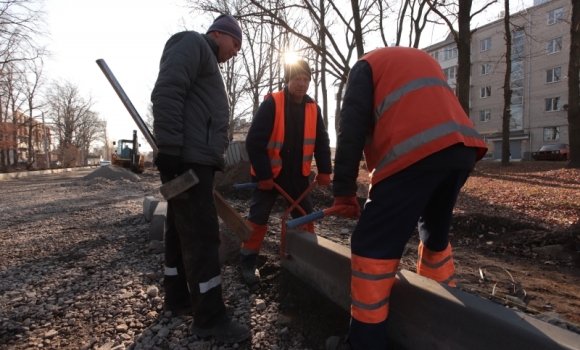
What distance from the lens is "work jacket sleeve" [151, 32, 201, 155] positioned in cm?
203

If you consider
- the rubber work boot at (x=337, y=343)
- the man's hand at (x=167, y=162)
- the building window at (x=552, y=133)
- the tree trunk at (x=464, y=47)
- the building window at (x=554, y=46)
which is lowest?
the rubber work boot at (x=337, y=343)

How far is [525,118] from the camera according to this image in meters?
36.1

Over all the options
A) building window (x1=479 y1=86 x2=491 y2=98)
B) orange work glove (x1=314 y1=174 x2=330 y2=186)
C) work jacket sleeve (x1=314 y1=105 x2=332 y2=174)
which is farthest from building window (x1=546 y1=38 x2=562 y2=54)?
orange work glove (x1=314 y1=174 x2=330 y2=186)

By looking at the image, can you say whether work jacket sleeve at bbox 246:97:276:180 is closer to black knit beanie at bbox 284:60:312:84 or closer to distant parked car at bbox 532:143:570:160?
black knit beanie at bbox 284:60:312:84

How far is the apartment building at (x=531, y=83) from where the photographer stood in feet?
108

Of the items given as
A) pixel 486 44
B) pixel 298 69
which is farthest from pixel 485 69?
pixel 298 69

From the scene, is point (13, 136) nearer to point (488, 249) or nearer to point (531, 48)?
point (488, 249)

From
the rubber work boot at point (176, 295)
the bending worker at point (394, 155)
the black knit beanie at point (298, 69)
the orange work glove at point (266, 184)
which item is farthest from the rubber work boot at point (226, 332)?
the black knit beanie at point (298, 69)

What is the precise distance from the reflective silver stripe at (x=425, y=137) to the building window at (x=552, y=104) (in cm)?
3991

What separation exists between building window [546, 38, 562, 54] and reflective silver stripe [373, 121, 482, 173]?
4100 centimetres

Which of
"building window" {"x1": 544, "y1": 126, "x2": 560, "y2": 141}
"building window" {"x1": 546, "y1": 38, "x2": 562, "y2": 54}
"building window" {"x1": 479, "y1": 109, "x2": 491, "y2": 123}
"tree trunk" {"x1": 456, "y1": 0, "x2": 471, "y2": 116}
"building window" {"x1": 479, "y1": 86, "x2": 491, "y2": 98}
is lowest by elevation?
"building window" {"x1": 544, "y1": 126, "x2": 560, "y2": 141}

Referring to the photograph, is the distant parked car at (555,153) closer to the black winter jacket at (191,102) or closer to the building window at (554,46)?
the building window at (554,46)

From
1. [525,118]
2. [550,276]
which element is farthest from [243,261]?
[525,118]

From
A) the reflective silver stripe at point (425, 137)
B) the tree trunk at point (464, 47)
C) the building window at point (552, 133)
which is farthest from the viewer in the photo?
the building window at point (552, 133)
